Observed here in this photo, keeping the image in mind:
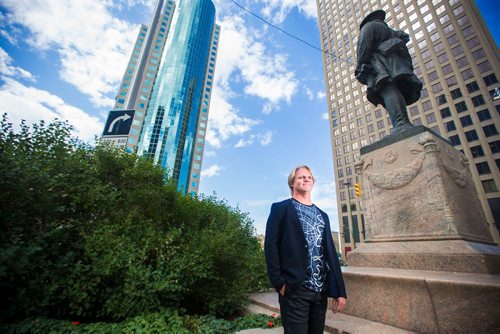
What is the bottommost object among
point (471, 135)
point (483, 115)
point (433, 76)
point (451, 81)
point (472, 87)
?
point (471, 135)

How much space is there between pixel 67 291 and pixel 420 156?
6.36 metres

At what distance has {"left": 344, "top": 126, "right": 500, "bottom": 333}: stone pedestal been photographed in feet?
7.00

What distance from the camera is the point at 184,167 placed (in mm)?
62062

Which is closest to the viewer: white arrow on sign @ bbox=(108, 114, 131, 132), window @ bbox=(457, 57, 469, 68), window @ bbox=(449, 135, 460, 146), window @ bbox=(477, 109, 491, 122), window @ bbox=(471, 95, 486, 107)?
white arrow on sign @ bbox=(108, 114, 131, 132)

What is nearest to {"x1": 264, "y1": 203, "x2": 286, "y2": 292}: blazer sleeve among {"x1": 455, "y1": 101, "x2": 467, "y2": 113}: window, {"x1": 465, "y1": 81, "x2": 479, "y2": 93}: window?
{"x1": 455, "y1": 101, "x2": 467, "y2": 113}: window

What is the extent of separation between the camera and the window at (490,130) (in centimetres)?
3509

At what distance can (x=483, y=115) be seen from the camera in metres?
36.8

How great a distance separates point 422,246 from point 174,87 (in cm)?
7119

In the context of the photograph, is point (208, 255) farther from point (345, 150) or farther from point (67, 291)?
point (345, 150)

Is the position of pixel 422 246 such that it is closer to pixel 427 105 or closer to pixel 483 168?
pixel 483 168

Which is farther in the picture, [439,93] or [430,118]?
[430,118]

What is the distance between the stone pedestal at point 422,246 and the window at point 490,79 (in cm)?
5136

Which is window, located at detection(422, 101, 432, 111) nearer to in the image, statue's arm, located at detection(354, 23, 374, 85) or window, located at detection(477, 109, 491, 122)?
window, located at detection(477, 109, 491, 122)

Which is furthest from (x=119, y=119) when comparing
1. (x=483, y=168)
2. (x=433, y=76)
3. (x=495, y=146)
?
(x=433, y=76)
